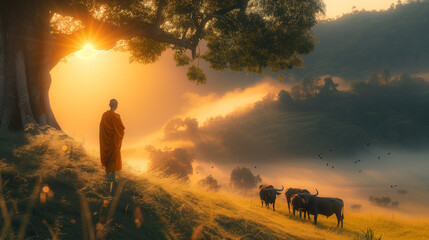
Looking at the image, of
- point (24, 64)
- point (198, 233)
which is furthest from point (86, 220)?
point (24, 64)

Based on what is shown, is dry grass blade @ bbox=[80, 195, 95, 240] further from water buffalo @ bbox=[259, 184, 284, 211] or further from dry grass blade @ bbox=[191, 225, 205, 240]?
water buffalo @ bbox=[259, 184, 284, 211]

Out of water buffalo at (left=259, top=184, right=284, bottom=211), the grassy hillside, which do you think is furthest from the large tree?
water buffalo at (left=259, top=184, right=284, bottom=211)

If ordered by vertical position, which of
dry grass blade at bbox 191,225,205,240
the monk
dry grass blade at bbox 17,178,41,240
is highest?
the monk

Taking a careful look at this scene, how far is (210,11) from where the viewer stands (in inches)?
671

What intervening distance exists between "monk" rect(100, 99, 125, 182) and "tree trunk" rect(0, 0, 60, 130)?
6.83 m

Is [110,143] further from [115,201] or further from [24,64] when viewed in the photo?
[24,64]

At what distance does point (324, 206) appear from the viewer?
16.6 metres

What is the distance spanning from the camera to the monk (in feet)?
30.1

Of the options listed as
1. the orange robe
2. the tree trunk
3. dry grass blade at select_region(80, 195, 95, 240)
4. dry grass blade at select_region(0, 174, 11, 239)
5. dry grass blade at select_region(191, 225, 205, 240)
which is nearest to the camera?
dry grass blade at select_region(0, 174, 11, 239)

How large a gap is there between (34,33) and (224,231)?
45.0ft

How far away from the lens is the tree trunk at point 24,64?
1369 centimetres

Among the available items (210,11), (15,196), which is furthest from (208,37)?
(15,196)

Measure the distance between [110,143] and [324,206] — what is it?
12985mm

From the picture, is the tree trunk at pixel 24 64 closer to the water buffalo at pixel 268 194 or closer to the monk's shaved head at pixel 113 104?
the monk's shaved head at pixel 113 104
